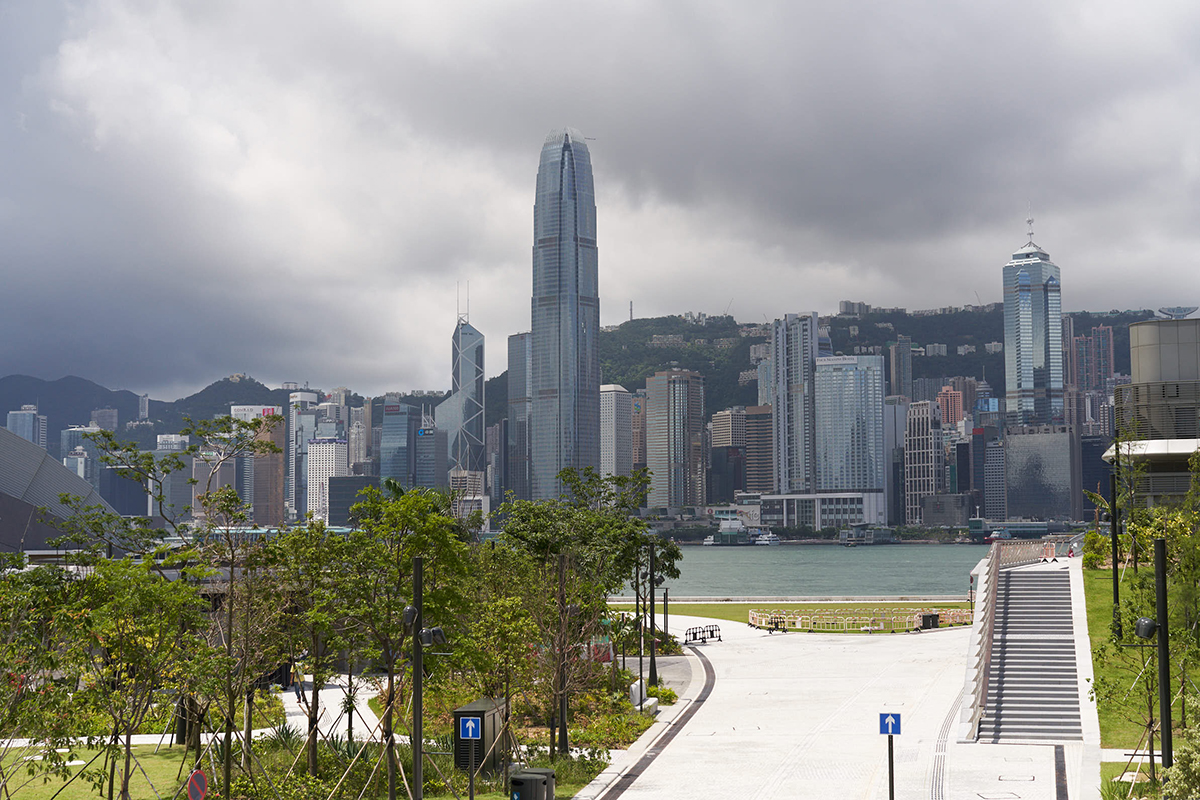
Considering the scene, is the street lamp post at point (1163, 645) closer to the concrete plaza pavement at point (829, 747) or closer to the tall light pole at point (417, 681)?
the concrete plaza pavement at point (829, 747)

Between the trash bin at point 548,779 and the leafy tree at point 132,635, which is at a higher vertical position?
the leafy tree at point 132,635

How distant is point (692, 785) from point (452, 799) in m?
5.56

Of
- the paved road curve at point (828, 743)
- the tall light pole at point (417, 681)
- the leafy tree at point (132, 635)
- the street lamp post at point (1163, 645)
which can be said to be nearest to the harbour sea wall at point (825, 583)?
the paved road curve at point (828, 743)

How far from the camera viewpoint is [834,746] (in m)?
29.4

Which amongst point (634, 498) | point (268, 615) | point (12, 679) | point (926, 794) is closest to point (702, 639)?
point (634, 498)

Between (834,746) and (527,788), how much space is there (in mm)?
10854

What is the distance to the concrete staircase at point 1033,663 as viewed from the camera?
30.4 m

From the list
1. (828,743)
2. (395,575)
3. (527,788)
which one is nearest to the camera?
(527,788)

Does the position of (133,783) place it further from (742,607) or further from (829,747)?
(742,607)

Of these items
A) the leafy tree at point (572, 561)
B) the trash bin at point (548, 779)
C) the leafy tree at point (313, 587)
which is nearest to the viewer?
the trash bin at point (548, 779)

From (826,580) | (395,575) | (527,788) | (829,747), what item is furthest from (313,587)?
(826,580)

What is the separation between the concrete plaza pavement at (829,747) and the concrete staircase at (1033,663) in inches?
52.3

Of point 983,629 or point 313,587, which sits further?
point 983,629

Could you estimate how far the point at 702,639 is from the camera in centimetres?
5903
